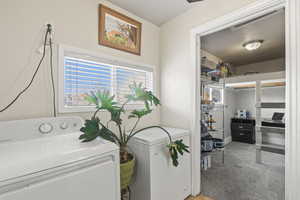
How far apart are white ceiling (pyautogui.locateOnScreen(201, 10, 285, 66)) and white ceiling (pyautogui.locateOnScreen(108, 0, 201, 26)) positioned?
1058 millimetres

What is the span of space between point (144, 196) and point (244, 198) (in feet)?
4.36

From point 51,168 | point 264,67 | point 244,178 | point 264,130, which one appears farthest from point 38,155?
point 264,67

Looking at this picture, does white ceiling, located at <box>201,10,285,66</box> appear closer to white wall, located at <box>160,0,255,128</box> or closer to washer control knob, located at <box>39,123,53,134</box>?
white wall, located at <box>160,0,255,128</box>

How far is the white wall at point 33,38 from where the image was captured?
108 centimetres

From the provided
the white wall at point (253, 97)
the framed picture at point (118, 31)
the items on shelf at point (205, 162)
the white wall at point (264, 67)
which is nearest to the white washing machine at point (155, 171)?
the items on shelf at point (205, 162)

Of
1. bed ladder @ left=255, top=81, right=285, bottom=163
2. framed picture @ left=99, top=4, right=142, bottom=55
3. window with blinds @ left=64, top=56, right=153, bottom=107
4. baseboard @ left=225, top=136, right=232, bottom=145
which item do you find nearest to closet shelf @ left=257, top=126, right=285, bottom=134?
bed ladder @ left=255, top=81, right=285, bottom=163

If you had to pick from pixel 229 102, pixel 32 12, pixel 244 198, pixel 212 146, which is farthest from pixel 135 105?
pixel 229 102

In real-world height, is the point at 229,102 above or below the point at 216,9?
below

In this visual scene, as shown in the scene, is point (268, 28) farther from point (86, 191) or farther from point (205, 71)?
point (86, 191)

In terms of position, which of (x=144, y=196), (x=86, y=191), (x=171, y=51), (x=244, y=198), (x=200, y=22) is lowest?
(x=244, y=198)

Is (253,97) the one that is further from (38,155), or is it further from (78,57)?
(38,155)

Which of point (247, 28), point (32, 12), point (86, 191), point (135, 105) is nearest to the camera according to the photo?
point (86, 191)

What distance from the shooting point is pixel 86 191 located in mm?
750

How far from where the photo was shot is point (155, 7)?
1.76 m
